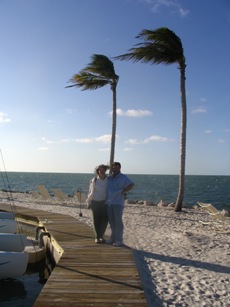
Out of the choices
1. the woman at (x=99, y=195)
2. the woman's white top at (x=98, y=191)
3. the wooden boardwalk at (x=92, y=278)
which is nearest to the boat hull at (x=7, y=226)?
the wooden boardwalk at (x=92, y=278)

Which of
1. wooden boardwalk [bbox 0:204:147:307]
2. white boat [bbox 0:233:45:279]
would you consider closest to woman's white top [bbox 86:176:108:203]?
wooden boardwalk [bbox 0:204:147:307]

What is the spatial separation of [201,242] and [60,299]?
5.14 m

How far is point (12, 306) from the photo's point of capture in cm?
554

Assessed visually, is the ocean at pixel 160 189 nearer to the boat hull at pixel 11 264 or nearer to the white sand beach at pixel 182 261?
the boat hull at pixel 11 264

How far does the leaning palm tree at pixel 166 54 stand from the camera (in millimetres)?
14500

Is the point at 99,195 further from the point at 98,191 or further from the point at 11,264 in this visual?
the point at 11,264

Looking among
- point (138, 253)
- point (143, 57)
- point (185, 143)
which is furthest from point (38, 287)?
point (143, 57)

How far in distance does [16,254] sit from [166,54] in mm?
11752

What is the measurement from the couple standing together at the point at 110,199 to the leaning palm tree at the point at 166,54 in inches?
331

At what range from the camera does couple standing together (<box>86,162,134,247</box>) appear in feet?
23.2

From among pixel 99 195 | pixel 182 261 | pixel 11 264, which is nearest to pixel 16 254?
pixel 11 264

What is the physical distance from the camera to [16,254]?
21.0ft

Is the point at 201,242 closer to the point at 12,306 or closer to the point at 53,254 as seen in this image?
the point at 53,254

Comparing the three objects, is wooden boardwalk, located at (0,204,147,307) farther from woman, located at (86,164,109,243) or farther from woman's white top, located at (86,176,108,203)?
woman's white top, located at (86,176,108,203)
